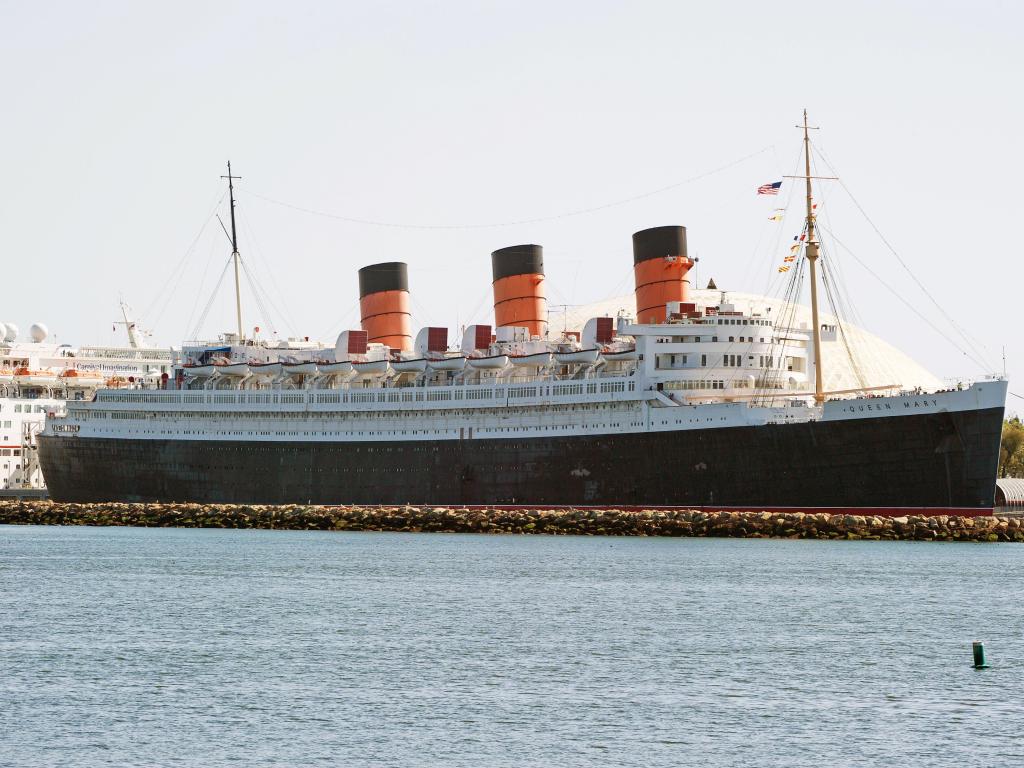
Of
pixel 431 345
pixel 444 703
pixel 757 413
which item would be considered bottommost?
pixel 444 703

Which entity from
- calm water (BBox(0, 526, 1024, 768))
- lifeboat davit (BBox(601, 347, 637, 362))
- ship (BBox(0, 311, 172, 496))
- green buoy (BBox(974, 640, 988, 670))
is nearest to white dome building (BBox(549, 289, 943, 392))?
ship (BBox(0, 311, 172, 496))

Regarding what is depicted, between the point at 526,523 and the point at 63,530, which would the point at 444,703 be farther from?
the point at 63,530

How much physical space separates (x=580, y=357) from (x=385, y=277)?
54.4 ft

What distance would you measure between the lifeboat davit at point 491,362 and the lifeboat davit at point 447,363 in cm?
37

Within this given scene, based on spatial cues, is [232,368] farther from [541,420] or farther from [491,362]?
[541,420]

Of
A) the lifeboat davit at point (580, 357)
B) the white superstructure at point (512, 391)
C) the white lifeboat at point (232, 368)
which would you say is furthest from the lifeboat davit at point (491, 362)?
the white lifeboat at point (232, 368)

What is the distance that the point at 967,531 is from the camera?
5472 centimetres

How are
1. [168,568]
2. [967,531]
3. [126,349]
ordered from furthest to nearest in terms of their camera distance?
[126,349] → [967,531] → [168,568]

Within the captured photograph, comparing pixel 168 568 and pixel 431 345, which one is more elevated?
pixel 431 345

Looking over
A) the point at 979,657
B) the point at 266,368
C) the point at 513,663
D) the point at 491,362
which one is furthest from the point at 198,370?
the point at 979,657

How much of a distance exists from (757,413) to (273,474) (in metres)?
27.9

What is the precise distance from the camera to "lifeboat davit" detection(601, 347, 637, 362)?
6656 cm

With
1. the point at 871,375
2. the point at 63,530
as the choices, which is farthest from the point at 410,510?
the point at 871,375

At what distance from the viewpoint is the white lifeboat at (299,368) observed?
7856 cm
